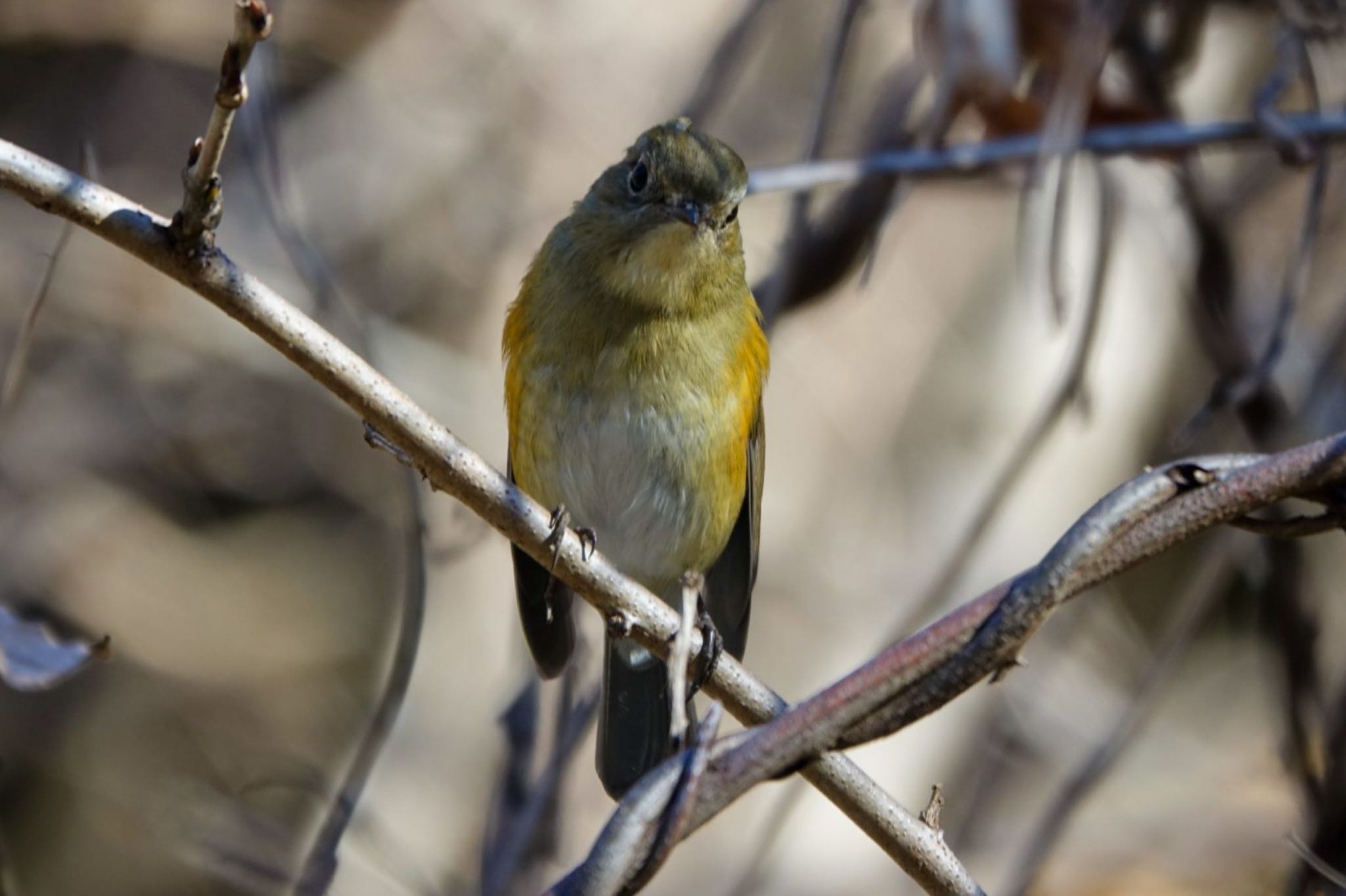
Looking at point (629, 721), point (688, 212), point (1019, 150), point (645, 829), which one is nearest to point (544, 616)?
point (629, 721)

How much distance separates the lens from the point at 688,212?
3049 millimetres

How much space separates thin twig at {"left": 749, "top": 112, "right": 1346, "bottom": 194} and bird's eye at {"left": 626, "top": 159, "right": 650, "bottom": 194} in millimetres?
247

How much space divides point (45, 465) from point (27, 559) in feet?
1.06

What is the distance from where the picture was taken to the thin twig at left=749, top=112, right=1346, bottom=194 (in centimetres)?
324

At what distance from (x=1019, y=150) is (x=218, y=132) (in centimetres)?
239

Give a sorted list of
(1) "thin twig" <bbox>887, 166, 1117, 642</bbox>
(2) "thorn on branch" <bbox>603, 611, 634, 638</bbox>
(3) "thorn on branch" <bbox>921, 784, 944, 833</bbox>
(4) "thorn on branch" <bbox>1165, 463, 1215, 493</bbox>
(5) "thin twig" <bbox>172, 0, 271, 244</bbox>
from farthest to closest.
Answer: (1) "thin twig" <bbox>887, 166, 1117, 642</bbox> < (2) "thorn on branch" <bbox>603, 611, 634, 638</bbox> < (3) "thorn on branch" <bbox>921, 784, 944, 833</bbox> < (4) "thorn on branch" <bbox>1165, 463, 1215, 493</bbox> < (5) "thin twig" <bbox>172, 0, 271, 244</bbox>

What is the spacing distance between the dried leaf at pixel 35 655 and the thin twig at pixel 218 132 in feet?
1.86

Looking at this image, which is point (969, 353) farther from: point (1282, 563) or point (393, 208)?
point (393, 208)

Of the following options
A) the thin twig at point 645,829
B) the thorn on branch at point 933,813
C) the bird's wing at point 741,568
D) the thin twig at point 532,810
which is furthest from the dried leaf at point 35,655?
the bird's wing at point 741,568

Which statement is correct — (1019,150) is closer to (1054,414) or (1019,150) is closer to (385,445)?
(1054,414)

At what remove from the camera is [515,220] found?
200 inches

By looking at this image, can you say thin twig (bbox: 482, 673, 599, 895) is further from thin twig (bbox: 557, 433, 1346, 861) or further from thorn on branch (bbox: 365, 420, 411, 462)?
thin twig (bbox: 557, 433, 1346, 861)

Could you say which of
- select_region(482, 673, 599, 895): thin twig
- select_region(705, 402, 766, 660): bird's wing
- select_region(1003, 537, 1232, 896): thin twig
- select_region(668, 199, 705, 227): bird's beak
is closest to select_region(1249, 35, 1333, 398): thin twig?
select_region(1003, 537, 1232, 896): thin twig

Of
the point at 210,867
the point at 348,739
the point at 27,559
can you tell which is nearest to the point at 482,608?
the point at 348,739
